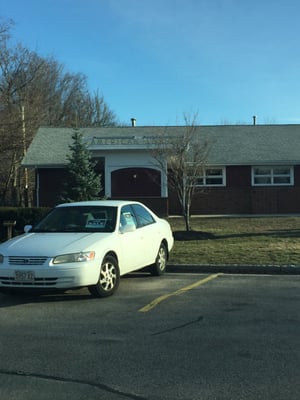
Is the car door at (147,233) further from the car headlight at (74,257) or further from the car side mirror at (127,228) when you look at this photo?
the car headlight at (74,257)

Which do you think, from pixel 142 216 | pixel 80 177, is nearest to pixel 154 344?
pixel 142 216

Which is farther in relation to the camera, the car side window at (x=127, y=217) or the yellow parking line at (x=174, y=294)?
the car side window at (x=127, y=217)

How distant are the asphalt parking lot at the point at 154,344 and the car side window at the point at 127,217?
1.18 metres

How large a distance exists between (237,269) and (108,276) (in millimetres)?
3715

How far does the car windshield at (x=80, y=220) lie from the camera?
345 inches

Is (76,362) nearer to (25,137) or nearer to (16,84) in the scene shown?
(25,137)

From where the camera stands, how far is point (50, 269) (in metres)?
7.40

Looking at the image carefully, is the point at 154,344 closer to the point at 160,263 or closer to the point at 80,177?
the point at 160,263

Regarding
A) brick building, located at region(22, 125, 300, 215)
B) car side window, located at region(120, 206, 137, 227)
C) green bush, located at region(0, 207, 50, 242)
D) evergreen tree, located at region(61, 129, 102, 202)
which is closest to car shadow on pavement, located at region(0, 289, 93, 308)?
car side window, located at region(120, 206, 137, 227)

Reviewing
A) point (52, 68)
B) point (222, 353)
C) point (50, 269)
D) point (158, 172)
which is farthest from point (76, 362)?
point (52, 68)

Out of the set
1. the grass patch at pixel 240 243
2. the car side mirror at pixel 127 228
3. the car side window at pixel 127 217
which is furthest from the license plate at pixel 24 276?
the grass patch at pixel 240 243

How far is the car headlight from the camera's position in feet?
24.7

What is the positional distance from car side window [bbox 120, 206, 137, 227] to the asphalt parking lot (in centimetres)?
118

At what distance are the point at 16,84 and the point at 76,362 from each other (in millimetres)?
37240
